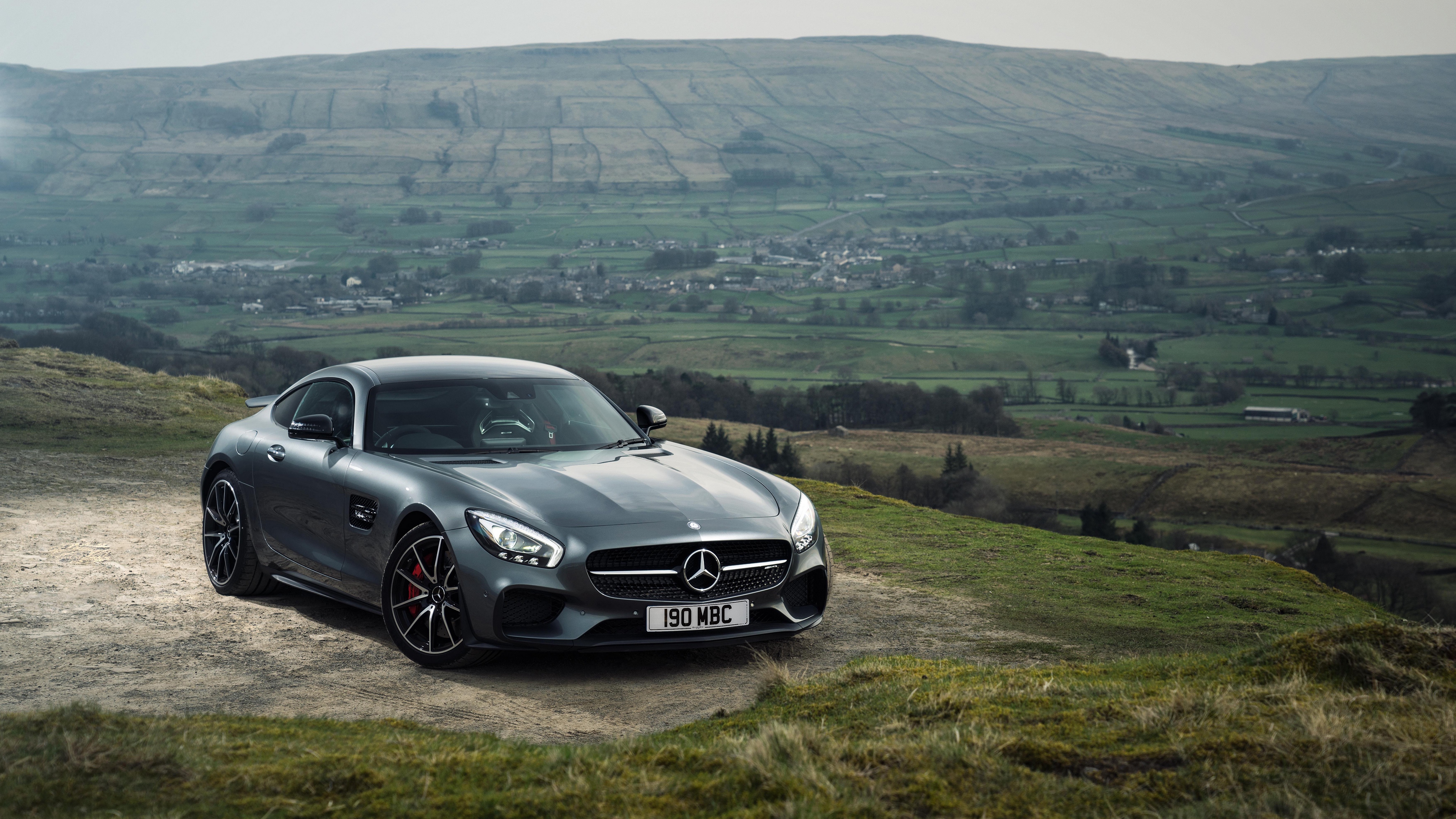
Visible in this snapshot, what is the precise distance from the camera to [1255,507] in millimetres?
87688

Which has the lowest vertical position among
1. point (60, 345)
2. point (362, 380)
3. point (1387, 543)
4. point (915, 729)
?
point (1387, 543)

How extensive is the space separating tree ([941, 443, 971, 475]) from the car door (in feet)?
227

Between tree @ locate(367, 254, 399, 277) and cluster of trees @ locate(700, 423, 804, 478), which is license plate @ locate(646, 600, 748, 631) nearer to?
cluster of trees @ locate(700, 423, 804, 478)

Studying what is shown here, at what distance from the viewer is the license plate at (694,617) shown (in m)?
6.15

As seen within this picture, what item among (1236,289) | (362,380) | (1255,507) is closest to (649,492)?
(362,380)

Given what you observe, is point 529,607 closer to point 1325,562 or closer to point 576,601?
point 576,601

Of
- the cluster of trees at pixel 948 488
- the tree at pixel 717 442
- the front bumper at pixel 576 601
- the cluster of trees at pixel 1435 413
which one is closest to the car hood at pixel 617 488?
the front bumper at pixel 576 601

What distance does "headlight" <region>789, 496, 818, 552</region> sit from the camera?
6.82 metres

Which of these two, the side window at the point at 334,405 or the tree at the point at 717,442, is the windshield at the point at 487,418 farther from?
the tree at the point at 717,442

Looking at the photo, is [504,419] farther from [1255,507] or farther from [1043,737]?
[1255,507]

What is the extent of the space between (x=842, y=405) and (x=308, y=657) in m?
106

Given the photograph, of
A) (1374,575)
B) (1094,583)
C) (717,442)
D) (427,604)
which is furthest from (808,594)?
(1374,575)

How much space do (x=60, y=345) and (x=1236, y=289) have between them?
173670 mm

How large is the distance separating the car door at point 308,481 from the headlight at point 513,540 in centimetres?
143
